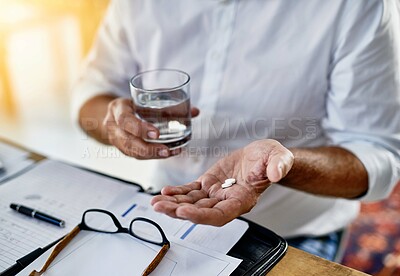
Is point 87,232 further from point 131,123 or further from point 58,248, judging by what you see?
point 131,123

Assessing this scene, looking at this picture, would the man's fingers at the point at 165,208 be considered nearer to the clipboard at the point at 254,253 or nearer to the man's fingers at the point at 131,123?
the clipboard at the point at 254,253

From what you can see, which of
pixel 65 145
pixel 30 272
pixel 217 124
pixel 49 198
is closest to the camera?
pixel 30 272

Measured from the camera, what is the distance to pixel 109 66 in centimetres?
127

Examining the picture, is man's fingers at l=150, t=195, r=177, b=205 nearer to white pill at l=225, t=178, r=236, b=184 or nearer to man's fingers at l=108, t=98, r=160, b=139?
white pill at l=225, t=178, r=236, b=184

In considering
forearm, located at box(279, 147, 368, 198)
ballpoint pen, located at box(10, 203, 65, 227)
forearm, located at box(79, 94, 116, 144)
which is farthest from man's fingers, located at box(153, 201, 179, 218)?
forearm, located at box(79, 94, 116, 144)

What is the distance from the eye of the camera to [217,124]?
1.13m

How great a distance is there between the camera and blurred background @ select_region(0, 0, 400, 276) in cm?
220

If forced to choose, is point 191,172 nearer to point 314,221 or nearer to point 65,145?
point 314,221

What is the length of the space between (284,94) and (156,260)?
51cm

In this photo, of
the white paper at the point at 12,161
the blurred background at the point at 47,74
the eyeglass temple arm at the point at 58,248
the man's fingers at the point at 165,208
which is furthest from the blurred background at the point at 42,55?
the man's fingers at the point at 165,208

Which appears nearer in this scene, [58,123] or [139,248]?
[139,248]

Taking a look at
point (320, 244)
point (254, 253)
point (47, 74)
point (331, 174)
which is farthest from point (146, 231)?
point (47, 74)

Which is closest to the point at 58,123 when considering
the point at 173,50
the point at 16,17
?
the point at 16,17

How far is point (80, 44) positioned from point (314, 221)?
76.6 inches
